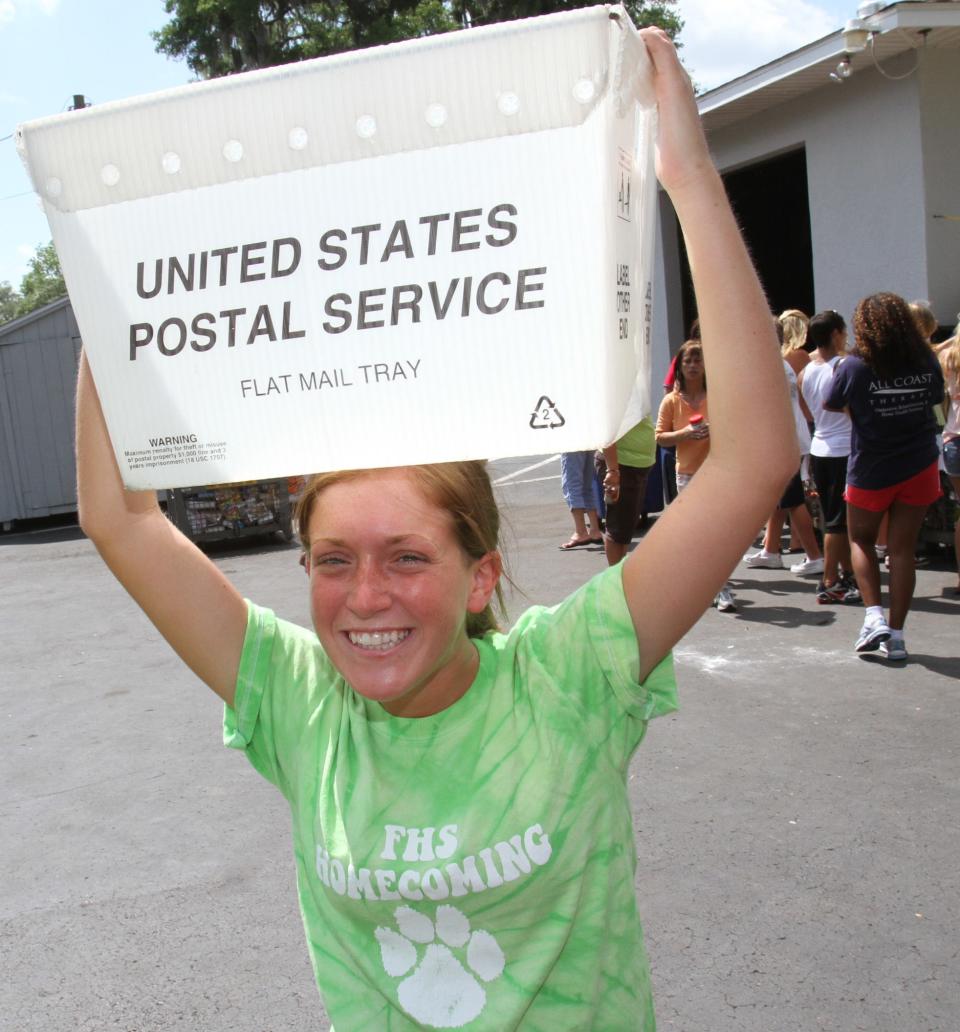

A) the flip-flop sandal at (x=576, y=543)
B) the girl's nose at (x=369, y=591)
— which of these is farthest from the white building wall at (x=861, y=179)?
the girl's nose at (x=369, y=591)

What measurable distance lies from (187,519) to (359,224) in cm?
1285

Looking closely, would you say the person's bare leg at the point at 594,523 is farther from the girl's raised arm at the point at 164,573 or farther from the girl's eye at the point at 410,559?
the girl's eye at the point at 410,559

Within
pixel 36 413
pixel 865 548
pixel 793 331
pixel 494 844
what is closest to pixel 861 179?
pixel 793 331

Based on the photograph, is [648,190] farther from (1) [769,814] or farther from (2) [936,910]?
(1) [769,814]

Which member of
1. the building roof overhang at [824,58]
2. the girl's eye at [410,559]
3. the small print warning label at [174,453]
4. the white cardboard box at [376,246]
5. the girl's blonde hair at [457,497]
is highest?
the building roof overhang at [824,58]

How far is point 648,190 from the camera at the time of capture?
1492 millimetres

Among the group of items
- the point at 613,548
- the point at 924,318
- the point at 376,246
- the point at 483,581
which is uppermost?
the point at 376,246

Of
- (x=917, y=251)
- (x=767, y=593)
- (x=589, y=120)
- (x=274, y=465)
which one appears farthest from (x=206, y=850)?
(x=917, y=251)

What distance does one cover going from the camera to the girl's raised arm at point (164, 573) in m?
1.75

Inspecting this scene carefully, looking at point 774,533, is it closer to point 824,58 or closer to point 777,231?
point 824,58

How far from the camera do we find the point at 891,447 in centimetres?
661

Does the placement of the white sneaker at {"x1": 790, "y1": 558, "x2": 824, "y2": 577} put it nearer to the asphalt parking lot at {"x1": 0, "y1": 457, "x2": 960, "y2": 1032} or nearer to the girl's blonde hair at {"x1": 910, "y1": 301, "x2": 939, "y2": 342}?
the asphalt parking lot at {"x1": 0, "y1": 457, "x2": 960, "y2": 1032}

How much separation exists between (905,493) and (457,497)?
5.50 meters

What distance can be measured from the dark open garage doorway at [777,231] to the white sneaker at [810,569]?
7.61m
